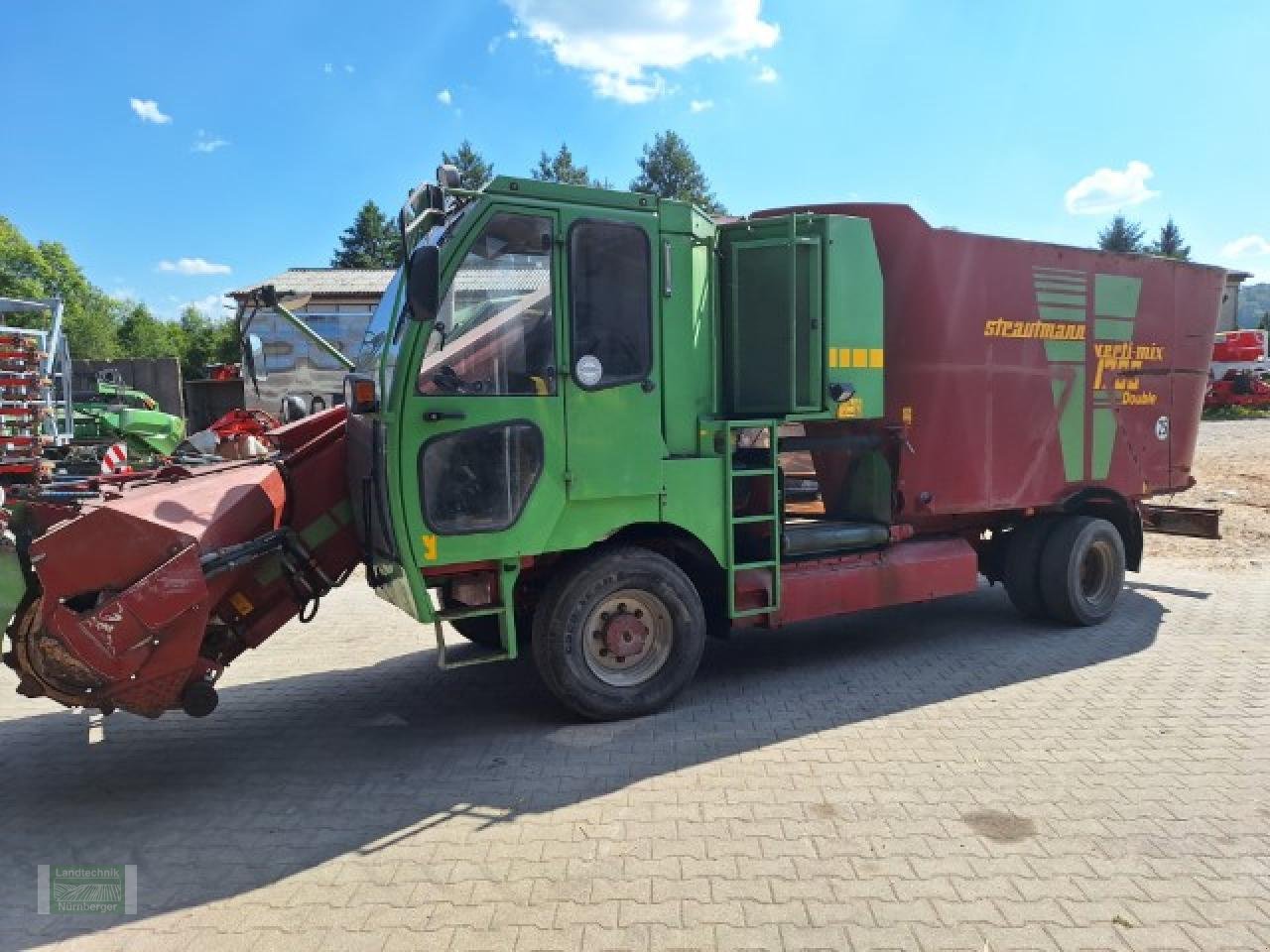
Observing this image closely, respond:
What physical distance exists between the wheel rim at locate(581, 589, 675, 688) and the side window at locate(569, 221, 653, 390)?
1.28 meters

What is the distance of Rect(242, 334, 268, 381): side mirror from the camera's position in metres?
5.21

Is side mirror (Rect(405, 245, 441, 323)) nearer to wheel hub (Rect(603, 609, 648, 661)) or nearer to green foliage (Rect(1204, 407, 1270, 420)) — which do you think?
wheel hub (Rect(603, 609, 648, 661))

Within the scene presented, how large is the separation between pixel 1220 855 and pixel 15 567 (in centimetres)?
525

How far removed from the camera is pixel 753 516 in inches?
208

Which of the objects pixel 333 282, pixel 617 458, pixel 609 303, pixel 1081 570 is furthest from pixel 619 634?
pixel 333 282

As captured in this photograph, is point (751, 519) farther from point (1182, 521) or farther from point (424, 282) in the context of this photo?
point (1182, 521)

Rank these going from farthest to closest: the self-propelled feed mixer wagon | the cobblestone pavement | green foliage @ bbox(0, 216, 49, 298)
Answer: green foliage @ bbox(0, 216, 49, 298)
the self-propelled feed mixer wagon
the cobblestone pavement

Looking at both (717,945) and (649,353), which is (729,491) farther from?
(717,945)

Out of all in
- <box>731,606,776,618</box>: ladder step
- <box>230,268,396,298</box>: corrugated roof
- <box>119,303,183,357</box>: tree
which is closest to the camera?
<box>731,606,776,618</box>: ladder step

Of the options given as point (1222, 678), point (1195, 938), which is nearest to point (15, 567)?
point (1195, 938)

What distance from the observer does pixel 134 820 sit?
389 cm

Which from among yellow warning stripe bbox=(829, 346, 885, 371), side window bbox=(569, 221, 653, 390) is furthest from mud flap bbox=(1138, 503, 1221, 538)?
side window bbox=(569, 221, 653, 390)

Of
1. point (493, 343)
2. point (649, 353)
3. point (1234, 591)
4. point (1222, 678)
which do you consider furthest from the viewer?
point (1234, 591)

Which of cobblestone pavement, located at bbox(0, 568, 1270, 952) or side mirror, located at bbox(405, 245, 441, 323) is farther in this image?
side mirror, located at bbox(405, 245, 441, 323)
